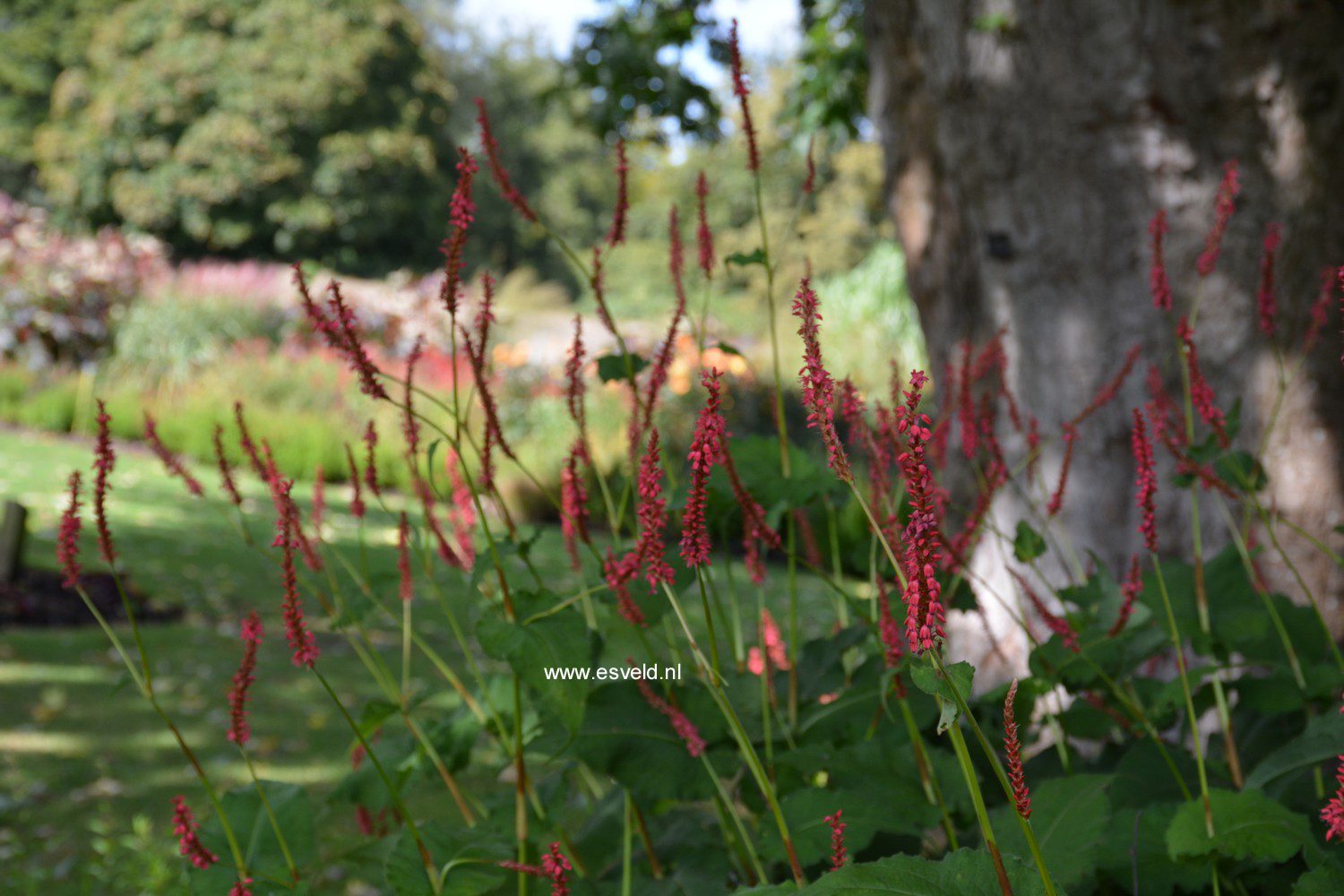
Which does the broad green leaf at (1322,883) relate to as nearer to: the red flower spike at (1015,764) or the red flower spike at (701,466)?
the red flower spike at (1015,764)

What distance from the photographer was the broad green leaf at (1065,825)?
0.82 metres

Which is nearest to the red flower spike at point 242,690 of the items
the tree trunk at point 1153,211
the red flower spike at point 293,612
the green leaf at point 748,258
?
the red flower spike at point 293,612

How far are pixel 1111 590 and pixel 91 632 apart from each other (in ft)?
13.6

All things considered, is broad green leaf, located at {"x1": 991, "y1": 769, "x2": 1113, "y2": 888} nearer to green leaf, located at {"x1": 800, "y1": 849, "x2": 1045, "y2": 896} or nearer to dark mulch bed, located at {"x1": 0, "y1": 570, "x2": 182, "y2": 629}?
green leaf, located at {"x1": 800, "y1": 849, "x2": 1045, "y2": 896}

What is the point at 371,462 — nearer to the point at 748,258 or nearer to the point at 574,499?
the point at 574,499

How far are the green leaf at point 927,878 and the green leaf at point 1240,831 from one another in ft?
0.84

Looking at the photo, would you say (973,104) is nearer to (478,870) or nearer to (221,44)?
(478,870)

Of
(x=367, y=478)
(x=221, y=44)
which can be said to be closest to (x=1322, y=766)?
(x=367, y=478)

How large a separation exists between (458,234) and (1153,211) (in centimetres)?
195

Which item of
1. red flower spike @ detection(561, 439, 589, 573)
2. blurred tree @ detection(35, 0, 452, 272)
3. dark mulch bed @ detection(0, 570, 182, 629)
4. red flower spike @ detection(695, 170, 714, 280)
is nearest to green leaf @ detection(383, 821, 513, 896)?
red flower spike @ detection(561, 439, 589, 573)

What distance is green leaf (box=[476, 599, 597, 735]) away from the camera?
0.87 meters

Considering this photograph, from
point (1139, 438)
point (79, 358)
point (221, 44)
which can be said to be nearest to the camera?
point (1139, 438)

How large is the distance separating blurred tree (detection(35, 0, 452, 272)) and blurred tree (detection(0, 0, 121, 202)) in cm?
115

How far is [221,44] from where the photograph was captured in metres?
22.5
